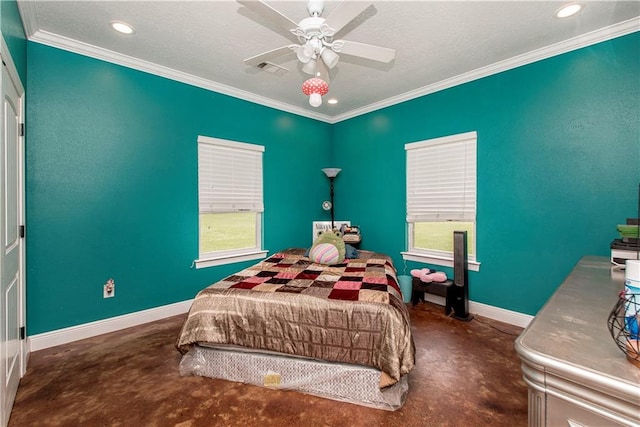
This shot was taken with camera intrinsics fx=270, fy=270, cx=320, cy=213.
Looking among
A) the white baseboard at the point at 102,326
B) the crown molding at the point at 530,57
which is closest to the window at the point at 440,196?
the crown molding at the point at 530,57

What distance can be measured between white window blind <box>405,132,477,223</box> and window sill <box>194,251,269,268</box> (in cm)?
218

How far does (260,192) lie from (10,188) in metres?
2.47

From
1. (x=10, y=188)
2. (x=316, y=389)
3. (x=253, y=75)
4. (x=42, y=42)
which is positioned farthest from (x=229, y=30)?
(x=316, y=389)

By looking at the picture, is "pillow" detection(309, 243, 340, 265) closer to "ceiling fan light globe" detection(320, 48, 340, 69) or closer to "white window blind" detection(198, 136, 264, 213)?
"white window blind" detection(198, 136, 264, 213)

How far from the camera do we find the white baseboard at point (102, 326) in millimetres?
2398

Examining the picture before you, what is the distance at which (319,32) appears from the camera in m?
1.79

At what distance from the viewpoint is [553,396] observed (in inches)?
25.1

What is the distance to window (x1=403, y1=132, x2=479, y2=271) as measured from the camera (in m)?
3.21

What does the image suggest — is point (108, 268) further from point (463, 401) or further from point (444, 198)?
point (444, 198)

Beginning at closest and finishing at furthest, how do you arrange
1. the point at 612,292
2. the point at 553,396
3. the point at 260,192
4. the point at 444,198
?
the point at 553,396
the point at 612,292
the point at 444,198
the point at 260,192

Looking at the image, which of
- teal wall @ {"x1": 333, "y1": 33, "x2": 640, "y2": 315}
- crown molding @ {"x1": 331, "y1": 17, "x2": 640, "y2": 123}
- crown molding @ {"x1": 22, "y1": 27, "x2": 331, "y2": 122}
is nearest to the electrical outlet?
crown molding @ {"x1": 22, "y1": 27, "x2": 331, "y2": 122}

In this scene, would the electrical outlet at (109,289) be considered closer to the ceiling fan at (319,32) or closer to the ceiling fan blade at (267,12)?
the ceiling fan at (319,32)

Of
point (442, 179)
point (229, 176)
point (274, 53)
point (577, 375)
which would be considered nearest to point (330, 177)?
point (229, 176)

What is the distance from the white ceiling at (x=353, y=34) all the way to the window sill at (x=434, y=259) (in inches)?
84.6
